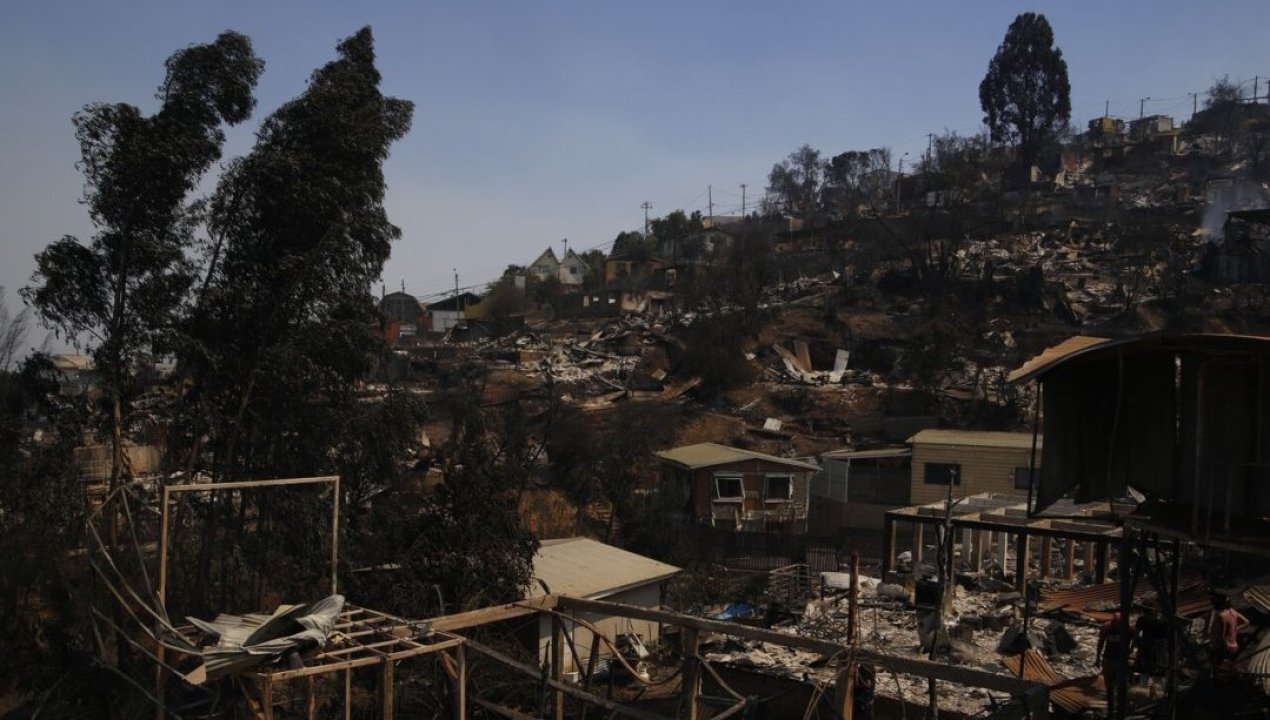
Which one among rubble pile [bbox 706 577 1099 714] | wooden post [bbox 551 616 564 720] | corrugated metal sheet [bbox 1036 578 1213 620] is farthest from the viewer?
rubble pile [bbox 706 577 1099 714]

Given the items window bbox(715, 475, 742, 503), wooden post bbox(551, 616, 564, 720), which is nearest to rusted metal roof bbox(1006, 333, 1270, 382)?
wooden post bbox(551, 616, 564, 720)

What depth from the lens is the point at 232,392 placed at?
1578cm

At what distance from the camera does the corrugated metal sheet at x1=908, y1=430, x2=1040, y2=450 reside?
25.4m

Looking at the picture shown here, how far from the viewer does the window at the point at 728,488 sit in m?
27.3

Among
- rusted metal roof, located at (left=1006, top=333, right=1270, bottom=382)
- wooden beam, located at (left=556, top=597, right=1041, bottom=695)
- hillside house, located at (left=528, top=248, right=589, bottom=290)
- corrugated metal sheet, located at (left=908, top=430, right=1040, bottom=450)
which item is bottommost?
corrugated metal sheet, located at (left=908, top=430, right=1040, bottom=450)

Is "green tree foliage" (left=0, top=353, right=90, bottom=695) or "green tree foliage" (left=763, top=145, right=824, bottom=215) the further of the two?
"green tree foliage" (left=763, top=145, right=824, bottom=215)

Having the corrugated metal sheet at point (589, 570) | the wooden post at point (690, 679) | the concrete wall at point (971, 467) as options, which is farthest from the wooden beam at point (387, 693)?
the concrete wall at point (971, 467)

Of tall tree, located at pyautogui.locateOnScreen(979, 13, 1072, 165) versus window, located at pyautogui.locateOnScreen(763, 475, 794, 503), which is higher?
tall tree, located at pyautogui.locateOnScreen(979, 13, 1072, 165)

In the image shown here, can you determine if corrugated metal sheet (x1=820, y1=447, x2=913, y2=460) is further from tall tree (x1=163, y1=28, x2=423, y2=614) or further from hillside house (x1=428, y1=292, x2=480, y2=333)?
hillside house (x1=428, y1=292, x2=480, y2=333)

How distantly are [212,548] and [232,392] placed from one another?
2.50m

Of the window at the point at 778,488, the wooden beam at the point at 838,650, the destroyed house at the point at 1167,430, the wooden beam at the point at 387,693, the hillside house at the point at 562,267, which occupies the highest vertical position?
the hillside house at the point at 562,267

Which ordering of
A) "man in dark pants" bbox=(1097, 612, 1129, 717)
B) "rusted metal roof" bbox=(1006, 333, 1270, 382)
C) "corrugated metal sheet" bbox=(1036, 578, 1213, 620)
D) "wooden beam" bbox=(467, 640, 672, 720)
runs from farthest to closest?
"corrugated metal sheet" bbox=(1036, 578, 1213, 620) → "man in dark pants" bbox=(1097, 612, 1129, 717) → "wooden beam" bbox=(467, 640, 672, 720) → "rusted metal roof" bbox=(1006, 333, 1270, 382)

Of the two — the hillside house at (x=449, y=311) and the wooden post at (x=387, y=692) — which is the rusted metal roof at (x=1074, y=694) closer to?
the wooden post at (x=387, y=692)

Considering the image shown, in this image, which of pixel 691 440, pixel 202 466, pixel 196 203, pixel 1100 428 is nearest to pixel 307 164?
pixel 196 203
